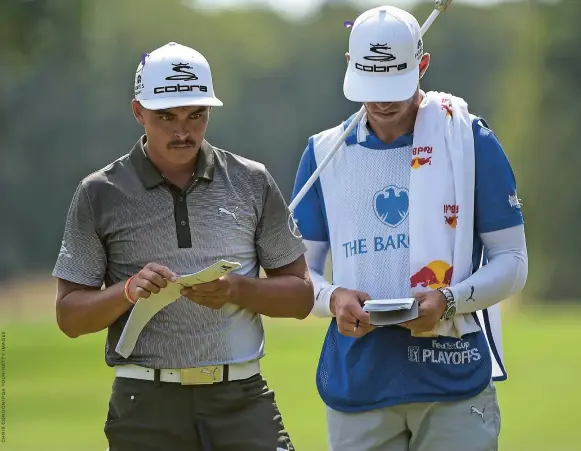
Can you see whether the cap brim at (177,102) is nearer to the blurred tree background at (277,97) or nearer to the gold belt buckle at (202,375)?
the gold belt buckle at (202,375)

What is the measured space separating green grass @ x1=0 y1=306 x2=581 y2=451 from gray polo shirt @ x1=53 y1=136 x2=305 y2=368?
23.9ft

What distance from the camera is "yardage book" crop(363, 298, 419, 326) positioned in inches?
223

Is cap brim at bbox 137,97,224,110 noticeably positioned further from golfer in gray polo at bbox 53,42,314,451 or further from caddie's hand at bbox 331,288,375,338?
caddie's hand at bbox 331,288,375,338

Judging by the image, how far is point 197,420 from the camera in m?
5.54

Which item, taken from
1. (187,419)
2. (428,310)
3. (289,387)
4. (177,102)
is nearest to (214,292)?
(187,419)

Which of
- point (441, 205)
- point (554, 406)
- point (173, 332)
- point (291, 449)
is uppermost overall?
point (441, 205)

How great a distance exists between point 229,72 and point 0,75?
46.8 feet

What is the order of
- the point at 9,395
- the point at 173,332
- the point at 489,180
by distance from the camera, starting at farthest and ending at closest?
the point at 9,395, the point at 489,180, the point at 173,332

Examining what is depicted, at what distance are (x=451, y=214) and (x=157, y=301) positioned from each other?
4.19 feet

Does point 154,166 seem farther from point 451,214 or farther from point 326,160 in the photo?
point 451,214

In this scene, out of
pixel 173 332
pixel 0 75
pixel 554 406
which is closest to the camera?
pixel 173 332

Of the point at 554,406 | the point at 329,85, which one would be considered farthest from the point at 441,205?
the point at 329,85

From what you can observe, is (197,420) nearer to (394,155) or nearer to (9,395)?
(394,155)

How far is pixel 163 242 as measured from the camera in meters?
5.54
